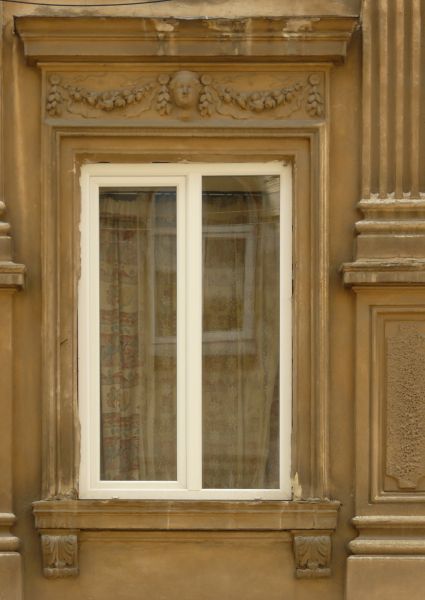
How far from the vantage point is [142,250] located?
24.7 feet

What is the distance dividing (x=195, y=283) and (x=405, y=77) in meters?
1.67

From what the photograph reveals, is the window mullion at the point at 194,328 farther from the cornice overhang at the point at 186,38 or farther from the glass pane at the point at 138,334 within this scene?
the cornice overhang at the point at 186,38

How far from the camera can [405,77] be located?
288 inches

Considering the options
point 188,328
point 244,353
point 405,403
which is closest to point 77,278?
point 188,328

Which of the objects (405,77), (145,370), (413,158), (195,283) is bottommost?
(145,370)

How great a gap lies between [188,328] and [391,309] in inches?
45.9

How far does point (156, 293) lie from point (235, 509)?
1.32 meters

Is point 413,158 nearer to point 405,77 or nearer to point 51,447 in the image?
point 405,77

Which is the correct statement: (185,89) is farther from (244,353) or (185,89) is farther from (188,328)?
(244,353)

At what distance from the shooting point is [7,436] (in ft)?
24.0

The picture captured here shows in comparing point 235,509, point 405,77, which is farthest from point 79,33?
point 235,509

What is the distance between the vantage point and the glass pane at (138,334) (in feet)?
24.6

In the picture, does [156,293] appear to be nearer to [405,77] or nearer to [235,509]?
[235,509]

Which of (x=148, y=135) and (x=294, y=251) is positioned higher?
(x=148, y=135)
